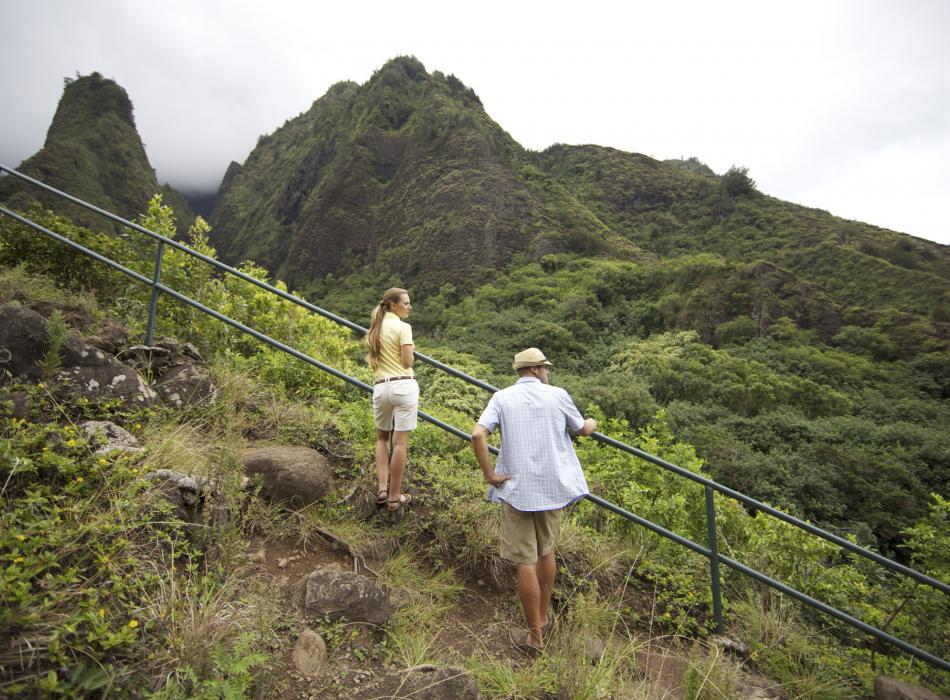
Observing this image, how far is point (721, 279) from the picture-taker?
33562mm

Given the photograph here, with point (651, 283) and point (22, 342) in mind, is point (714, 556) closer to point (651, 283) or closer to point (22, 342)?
point (22, 342)

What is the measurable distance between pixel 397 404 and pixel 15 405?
1.90 metres

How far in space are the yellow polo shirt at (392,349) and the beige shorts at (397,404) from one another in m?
0.06

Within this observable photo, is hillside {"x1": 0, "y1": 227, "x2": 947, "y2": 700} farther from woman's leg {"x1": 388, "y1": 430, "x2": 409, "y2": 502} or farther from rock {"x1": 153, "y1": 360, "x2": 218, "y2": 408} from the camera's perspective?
woman's leg {"x1": 388, "y1": 430, "x2": 409, "y2": 502}

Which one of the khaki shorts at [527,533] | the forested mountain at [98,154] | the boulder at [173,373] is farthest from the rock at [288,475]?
the forested mountain at [98,154]

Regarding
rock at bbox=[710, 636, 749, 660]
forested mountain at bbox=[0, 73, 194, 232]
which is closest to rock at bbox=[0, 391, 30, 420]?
rock at bbox=[710, 636, 749, 660]

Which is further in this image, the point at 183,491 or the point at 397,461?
the point at 397,461

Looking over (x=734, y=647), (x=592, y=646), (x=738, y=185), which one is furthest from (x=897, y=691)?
(x=738, y=185)

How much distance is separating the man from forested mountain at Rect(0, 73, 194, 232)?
2167 inches

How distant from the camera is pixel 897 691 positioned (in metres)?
2.68

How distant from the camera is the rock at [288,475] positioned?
2.94 meters

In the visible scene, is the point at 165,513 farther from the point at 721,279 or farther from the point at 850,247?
the point at 850,247

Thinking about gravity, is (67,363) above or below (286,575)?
above

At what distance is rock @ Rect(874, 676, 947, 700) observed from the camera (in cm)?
263
